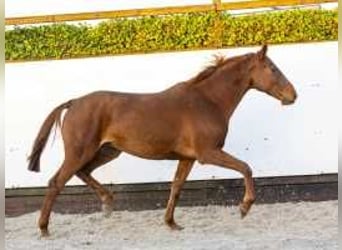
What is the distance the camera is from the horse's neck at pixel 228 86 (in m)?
6.84

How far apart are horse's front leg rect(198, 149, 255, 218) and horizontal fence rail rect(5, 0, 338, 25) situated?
97.1 inches

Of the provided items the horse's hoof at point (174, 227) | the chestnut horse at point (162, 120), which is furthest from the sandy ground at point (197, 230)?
the chestnut horse at point (162, 120)

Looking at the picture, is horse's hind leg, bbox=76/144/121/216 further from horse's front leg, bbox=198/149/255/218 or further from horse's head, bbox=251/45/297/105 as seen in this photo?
horse's head, bbox=251/45/297/105

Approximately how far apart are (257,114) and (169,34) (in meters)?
1.31

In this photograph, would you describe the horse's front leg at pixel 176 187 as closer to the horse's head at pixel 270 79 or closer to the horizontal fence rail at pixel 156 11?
the horse's head at pixel 270 79

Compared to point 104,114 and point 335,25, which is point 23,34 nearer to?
point 104,114

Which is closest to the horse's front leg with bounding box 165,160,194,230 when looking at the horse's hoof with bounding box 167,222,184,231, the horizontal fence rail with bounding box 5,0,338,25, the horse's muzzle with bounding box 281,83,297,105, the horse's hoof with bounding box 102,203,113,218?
the horse's hoof with bounding box 167,222,184,231

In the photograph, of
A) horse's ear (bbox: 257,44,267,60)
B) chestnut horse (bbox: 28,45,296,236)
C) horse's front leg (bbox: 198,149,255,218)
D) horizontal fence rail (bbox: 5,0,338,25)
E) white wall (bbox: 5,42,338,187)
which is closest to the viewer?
horse's front leg (bbox: 198,149,255,218)

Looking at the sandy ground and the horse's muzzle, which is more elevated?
the horse's muzzle

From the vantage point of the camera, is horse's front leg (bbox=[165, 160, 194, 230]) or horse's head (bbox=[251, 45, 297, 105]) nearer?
horse's head (bbox=[251, 45, 297, 105])

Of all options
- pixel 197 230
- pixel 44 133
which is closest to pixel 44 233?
pixel 44 133

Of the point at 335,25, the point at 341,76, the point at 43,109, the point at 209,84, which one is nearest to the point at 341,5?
the point at 341,76

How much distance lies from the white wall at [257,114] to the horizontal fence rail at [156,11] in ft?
1.72

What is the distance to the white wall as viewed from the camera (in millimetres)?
8172
